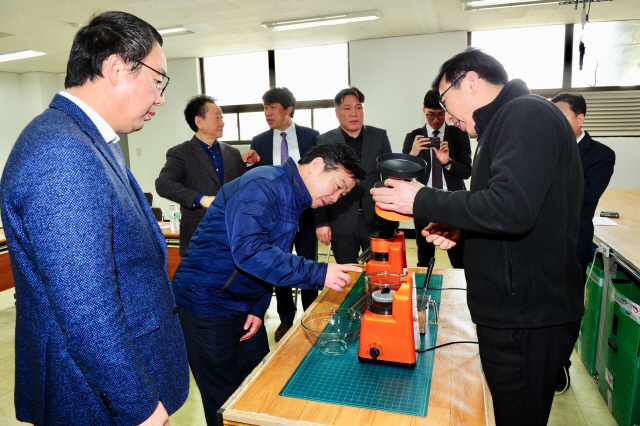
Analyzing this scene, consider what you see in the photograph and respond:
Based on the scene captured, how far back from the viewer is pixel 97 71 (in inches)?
35.3

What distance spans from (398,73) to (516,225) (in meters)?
5.49

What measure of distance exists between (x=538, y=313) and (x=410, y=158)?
585 mm

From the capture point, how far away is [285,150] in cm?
325

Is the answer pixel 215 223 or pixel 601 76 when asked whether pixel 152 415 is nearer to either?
pixel 215 223

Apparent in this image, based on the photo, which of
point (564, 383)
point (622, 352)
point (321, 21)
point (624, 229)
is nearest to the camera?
point (622, 352)

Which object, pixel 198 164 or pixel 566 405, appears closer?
pixel 566 405

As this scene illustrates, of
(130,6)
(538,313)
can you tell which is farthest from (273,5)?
(538,313)

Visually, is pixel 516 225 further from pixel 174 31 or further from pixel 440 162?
pixel 174 31

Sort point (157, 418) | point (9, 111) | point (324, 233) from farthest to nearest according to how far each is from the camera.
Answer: point (9, 111), point (324, 233), point (157, 418)

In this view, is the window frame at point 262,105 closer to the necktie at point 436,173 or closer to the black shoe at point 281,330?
the necktie at point 436,173

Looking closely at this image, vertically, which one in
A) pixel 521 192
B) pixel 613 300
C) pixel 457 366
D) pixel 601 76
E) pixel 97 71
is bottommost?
pixel 613 300

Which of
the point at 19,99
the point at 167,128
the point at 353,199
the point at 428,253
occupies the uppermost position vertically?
the point at 19,99

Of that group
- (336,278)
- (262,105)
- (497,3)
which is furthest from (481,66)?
(262,105)

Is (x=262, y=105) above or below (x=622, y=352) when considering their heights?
above
